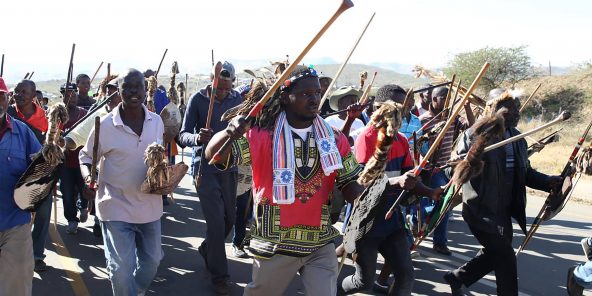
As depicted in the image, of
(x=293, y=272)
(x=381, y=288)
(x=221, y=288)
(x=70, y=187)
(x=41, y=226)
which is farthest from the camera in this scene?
(x=70, y=187)

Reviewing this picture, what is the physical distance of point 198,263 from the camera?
6.54 meters

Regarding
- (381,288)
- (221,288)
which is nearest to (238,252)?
(221,288)

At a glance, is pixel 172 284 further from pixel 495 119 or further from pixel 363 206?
pixel 495 119

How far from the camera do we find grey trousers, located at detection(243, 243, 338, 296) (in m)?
3.57

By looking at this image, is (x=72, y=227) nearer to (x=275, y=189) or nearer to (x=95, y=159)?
(x=95, y=159)

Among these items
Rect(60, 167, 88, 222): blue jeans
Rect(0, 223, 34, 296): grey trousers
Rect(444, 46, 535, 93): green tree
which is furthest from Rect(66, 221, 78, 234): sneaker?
Rect(444, 46, 535, 93): green tree

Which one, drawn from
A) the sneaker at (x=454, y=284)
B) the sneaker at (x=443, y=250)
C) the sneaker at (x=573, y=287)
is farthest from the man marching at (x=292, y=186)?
the sneaker at (x=443, y=250)

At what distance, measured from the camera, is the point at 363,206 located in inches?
158

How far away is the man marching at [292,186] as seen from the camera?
11.6 ft

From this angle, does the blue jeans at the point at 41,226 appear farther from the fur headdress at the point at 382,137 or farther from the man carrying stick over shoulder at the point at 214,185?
the fur headdress at the point at 382,137

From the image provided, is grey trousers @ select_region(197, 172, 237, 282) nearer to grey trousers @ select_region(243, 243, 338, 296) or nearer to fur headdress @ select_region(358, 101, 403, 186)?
grey trousers @ select_region(243, 243, 338, 296)

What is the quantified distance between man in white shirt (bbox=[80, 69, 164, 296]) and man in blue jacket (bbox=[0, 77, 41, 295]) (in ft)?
1.51

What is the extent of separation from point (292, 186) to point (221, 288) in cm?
235

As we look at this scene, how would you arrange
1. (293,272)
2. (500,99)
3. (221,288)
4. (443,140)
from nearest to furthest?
(293,272), (500,99), (221,288), (443,140)
